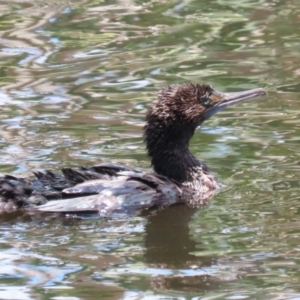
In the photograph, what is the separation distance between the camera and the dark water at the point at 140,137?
838cm

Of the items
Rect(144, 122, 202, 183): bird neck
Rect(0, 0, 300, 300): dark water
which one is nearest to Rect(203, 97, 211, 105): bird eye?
Rect(144, 122, 202, 183): bird neck

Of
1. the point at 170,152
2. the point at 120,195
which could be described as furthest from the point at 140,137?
the point at 120,195

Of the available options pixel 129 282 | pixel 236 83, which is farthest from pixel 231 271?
pixel 236 83

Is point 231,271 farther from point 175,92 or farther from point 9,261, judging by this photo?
point 175,92

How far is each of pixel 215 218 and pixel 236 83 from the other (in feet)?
14.0

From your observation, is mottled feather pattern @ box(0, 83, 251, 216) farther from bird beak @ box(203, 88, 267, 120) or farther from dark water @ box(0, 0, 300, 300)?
dark water @ box(0, 0, 300, 300)

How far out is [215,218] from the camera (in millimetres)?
→ 9828

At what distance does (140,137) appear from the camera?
11984 mm

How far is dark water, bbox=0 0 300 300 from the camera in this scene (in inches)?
330

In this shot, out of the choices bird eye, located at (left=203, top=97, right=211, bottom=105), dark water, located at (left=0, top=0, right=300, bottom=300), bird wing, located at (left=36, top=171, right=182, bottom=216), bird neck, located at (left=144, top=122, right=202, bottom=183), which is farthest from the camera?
bird eye, located at (left=203, top=97, right=211, bottom=105)

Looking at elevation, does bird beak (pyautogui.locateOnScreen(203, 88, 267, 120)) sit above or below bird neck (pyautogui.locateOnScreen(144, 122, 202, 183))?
above

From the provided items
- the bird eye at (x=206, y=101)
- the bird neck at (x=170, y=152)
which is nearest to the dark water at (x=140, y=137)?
the bird neck at (x=170, y=152)

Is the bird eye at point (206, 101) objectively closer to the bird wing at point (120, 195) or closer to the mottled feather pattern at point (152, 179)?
the mottled feather pattern at point (152, 179)

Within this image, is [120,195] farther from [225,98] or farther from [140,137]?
[140,137]
